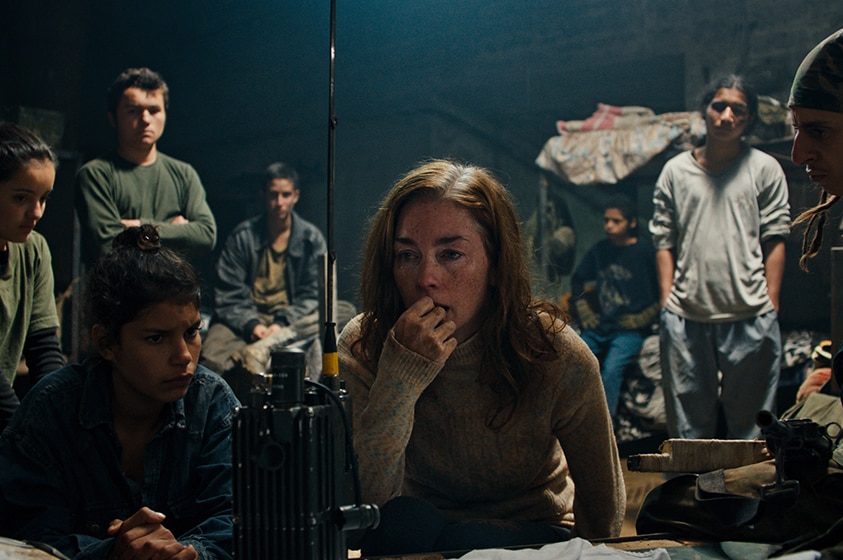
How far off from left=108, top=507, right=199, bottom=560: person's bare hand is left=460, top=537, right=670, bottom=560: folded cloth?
568 millimetres

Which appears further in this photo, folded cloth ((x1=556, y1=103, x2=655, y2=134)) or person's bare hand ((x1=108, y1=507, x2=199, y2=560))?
folded cloth ((x1=556, y1=103, x2=655, y2=134))

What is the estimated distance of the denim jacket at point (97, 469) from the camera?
180 cm

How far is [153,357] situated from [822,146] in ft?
5.84

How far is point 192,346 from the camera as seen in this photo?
209cm

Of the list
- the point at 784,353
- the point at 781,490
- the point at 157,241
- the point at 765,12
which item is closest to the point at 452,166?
the point at 157,241

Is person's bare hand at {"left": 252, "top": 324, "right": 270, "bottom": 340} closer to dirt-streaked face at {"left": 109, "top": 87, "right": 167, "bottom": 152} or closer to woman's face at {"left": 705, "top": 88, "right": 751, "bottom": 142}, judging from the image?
dirt-streaked face at {"left": 109, "top": 87, "right": 167, "bottom": 152}

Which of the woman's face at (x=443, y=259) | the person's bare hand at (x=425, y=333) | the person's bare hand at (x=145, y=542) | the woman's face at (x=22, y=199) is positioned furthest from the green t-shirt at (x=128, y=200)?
the person's bare hand at (x=145, y=542)

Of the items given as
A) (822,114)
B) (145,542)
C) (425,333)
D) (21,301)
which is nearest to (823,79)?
(822,114)

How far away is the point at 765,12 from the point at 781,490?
5955mm

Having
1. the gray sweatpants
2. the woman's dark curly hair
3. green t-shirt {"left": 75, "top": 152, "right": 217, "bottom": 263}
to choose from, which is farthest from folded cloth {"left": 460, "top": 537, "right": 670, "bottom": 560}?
the gray sweatpants

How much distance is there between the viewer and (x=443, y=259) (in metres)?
2.17

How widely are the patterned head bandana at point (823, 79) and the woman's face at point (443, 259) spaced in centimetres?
93

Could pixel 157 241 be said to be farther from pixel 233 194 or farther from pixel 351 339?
pixel 233 194

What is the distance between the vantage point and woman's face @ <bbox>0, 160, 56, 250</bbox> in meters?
3.05
